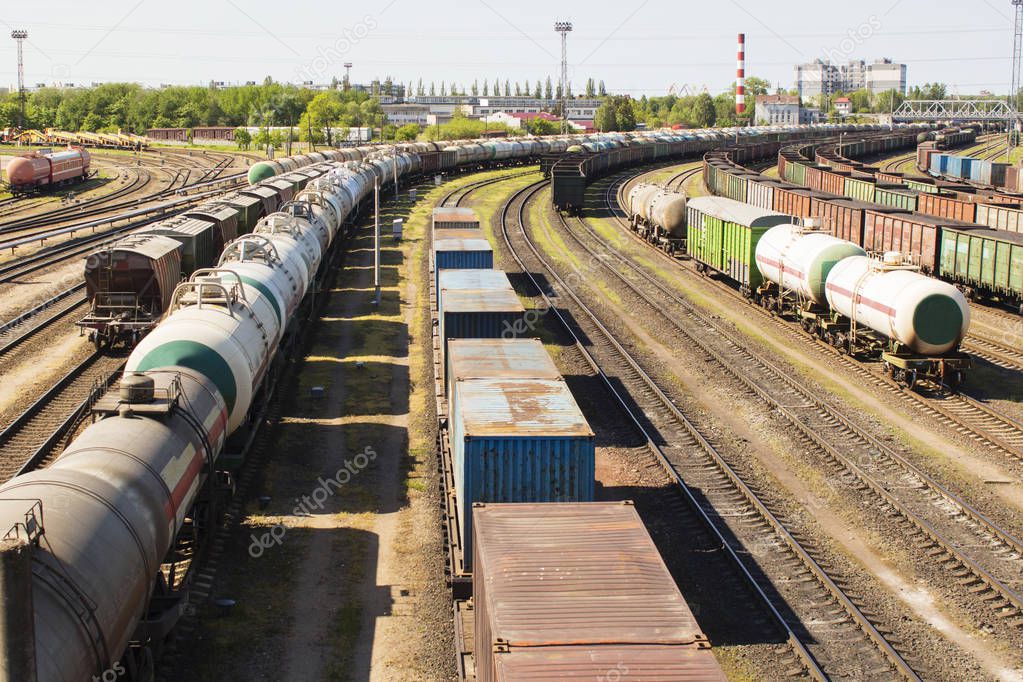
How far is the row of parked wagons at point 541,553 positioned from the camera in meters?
10.5

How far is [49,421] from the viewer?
1045 inches

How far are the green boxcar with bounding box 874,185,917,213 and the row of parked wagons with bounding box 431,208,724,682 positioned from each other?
40631 millimetres

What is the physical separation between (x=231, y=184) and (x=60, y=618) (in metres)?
83.4

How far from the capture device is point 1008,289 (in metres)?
36.9

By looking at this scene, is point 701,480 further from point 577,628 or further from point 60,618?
point 60,618

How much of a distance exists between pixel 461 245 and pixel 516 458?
2291cm

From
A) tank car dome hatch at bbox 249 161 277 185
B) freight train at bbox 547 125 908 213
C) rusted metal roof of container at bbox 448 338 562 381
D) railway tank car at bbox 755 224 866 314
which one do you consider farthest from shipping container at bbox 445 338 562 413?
tank car dome hatch at bbox 249 161 277 185

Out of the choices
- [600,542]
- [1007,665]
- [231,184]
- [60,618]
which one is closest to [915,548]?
[1007,665]

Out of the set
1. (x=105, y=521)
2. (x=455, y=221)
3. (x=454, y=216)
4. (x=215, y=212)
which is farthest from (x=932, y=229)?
(x=105, y=521)

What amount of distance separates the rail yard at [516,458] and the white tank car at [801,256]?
0.60 feet

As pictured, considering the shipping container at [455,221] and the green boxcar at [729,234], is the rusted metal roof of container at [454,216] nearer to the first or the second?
the shipping container at [455,221]

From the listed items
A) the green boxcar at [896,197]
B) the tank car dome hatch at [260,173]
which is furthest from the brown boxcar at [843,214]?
the tank car dome hatch at [260,173]

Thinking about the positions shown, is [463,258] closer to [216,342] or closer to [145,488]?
[216,342]

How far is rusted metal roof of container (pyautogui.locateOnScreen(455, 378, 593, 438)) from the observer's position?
1744cm
